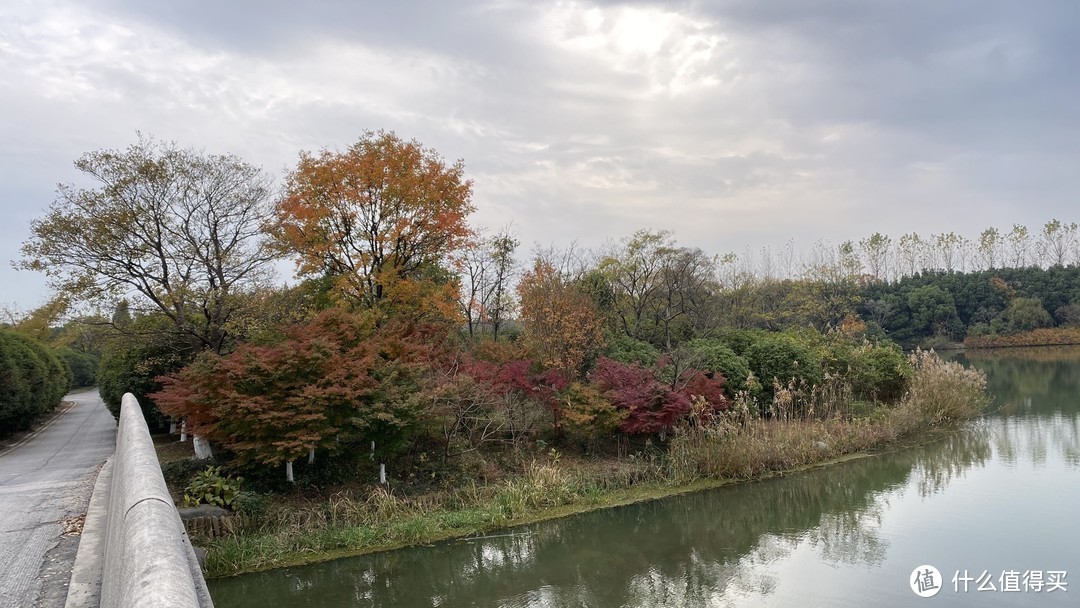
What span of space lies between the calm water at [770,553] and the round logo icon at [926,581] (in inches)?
3.0

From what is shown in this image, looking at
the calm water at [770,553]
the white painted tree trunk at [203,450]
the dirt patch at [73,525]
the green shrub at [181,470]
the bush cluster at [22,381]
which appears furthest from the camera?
the bush cluster at [22,381]

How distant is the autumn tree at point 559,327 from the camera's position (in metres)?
14.1

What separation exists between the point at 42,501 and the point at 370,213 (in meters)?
7.82

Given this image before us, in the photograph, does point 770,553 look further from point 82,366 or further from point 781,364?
point 82,366

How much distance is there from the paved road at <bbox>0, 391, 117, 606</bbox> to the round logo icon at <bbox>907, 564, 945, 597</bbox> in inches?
304

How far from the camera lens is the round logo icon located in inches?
269

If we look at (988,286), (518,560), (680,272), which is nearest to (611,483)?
(518,560)

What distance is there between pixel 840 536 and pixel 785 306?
2301 centimetres

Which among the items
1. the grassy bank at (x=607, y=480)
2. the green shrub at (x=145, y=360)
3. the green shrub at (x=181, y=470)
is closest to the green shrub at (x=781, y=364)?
the grassy bank at (x=607, y=480)

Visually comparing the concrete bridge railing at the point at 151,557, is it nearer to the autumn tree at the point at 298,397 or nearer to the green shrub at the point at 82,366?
the autumn tree at the point at 298,397

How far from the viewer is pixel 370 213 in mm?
14094

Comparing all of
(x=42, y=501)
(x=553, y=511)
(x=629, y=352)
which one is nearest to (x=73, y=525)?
(x=42, y=501)

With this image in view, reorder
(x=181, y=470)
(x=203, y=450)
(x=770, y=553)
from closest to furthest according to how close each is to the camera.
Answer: (x=770, y=553) < (x=181, y=470) < (x=203, y=450)

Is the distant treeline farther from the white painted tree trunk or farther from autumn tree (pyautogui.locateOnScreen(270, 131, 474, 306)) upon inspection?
the white painted tree trunk
